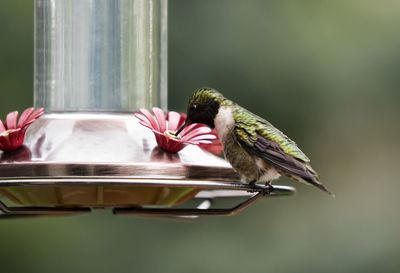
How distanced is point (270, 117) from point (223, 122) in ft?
19.5

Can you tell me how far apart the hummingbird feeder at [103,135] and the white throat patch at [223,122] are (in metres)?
0.22

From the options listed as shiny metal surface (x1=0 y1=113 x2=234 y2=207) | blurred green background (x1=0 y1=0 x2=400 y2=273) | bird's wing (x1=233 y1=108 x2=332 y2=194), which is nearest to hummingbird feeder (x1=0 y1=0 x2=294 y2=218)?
shiny metal surface (x1=0 y1=113 x2=234 y2=207)

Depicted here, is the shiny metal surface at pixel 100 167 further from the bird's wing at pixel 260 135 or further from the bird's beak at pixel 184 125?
the bird's wing at pixel 260 135

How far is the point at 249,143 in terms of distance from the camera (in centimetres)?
705

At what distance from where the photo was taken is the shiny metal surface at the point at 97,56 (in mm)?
7172

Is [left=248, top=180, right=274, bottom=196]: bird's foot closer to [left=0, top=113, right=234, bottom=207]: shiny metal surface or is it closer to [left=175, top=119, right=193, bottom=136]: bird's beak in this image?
[left=0, top=113, right=234, bottom=207]: shiny metal surface

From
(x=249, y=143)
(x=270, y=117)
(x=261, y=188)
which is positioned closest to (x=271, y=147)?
(x=249, y=143)

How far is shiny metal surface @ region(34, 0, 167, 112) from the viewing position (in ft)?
23.5

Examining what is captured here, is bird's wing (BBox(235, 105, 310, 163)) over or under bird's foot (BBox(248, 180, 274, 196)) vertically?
over

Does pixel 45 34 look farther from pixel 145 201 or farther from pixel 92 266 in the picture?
A: pixel 92 266

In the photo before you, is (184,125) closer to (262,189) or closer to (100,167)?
(262,189)

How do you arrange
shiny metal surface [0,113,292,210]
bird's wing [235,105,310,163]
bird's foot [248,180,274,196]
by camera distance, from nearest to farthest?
shiny metal surface [0,113,292,210]
bird's foot [248,180,274,196]
bird's wing [235,105,310,163]

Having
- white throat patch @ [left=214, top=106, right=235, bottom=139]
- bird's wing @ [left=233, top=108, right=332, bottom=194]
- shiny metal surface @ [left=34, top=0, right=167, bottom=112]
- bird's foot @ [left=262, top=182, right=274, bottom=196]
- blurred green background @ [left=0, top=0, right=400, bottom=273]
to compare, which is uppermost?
shiny metal surface @ [left=34, top=0, right=167, bottom=112]

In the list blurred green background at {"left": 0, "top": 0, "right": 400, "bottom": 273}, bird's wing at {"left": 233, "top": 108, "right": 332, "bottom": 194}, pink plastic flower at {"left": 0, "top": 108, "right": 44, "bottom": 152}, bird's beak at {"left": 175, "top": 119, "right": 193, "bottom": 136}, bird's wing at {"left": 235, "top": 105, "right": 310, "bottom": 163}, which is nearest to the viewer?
pink plastic flower at {"left": 0, "top": 108, "right": 44, "bottom": 152}
